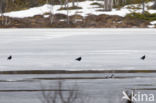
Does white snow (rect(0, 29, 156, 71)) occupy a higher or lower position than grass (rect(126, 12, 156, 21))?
lower

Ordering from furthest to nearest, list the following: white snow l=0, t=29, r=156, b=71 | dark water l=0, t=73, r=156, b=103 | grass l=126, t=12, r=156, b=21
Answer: grass l=126, t=12, r=156, b=21
white snow l=0, t=29, r=156, b=71
dark water l=0, t=73, r=156, b=103

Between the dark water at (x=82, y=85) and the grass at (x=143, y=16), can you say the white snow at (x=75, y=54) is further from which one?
the grass at (x=143, y=16)

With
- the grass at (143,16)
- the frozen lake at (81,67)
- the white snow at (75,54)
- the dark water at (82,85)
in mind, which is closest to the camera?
the dark water at (82,85)

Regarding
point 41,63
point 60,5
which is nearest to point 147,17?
point 60,5

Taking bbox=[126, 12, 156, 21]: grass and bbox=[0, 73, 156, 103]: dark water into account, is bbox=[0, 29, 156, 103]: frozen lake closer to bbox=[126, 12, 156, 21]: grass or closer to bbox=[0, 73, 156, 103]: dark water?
bbox=[0, 73, 156, 103]: dark water

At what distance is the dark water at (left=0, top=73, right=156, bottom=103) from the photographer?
7.87 m

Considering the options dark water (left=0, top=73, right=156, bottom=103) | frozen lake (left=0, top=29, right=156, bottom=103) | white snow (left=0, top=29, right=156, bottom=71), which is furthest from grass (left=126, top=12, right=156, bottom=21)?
dark water (left=0, top=73, right=156, bottom=103)

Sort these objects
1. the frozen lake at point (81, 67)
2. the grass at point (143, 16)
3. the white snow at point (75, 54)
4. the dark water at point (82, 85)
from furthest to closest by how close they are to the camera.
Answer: the grass at point (143, 16), the white snow at point (75, 54), the frozen lake at point (81, 67), the dark water at point (82, 85)

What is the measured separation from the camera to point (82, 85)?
9383mm

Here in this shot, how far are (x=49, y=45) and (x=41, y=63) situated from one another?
6.35m

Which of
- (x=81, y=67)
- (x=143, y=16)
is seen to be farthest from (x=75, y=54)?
(x=143, y=16)

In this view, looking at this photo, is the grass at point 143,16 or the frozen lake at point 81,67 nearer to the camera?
the frozen lake at point 81,67

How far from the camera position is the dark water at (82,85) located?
7871 mm

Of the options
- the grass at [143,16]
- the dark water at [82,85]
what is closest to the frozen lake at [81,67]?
the dark water at [82,85]
